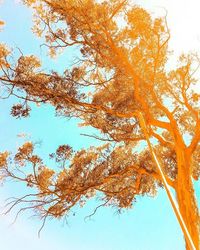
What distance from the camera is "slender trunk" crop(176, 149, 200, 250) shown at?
19.3ft

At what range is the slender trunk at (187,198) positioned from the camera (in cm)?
588

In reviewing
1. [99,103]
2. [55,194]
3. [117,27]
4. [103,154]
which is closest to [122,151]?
[103,154]

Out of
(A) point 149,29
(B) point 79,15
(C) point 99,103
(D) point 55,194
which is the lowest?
(D) point 55,194

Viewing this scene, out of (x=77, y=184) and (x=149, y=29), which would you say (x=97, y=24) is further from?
(x=77, y=184)

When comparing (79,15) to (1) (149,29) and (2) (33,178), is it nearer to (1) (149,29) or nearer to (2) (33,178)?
(1) (149,29)

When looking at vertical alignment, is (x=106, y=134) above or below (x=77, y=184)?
above

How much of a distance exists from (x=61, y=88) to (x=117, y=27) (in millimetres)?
1728

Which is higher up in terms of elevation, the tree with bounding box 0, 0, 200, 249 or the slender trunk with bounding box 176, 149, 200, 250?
the tree with bounding box 0, 0, 200, 249

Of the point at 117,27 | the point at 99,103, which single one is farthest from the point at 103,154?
the point at 117,27

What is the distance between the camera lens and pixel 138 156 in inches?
333

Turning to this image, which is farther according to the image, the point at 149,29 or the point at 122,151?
the point at 122,151

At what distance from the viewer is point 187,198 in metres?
6.24

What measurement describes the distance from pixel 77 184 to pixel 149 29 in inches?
141

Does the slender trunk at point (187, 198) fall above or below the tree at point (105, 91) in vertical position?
below
